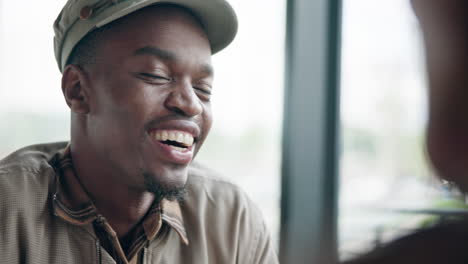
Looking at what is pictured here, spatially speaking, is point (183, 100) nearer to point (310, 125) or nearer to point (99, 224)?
point (99, 224)

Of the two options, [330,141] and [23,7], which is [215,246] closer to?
[330,141]

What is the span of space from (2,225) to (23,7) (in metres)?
1.63

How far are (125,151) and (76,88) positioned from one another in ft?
0.81

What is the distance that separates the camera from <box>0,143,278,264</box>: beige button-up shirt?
1.20 meters

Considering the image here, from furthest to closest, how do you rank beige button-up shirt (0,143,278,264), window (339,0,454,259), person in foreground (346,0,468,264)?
window (339,0,454,259), beige button-up shirt (0,143,278,264), person in foreground (346,0,468,264)

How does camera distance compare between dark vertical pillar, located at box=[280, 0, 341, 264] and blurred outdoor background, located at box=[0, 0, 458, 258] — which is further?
dark vertical pillar, located at box=[280, 0, 341, 264]

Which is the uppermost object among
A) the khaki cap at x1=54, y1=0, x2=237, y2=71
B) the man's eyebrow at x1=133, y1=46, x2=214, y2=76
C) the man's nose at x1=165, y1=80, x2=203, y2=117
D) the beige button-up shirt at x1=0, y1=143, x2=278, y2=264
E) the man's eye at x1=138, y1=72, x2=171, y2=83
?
the khaki cap at x1=54, y1=0, x2=237, y2=71

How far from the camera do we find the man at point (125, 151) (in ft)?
4.04

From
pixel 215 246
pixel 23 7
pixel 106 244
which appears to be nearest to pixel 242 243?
pixel 215 246

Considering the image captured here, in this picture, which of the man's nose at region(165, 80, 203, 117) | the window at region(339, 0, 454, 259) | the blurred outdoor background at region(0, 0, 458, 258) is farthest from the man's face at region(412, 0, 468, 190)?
the window at region(339, 0, 454, 259)

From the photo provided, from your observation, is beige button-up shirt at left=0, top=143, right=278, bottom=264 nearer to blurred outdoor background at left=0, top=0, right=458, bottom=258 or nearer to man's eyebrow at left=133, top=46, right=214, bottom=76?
man's eyebrow at left=133, top=46, right=214, bottom=76

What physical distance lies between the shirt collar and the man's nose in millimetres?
265

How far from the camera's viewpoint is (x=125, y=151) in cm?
131

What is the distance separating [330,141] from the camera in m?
2.23
